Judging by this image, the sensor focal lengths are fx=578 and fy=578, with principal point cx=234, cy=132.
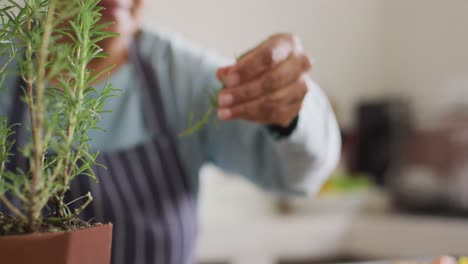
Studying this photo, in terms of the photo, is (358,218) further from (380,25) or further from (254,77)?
(254,77)

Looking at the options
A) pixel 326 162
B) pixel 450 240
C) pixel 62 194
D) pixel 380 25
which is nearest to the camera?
pixel 62 194

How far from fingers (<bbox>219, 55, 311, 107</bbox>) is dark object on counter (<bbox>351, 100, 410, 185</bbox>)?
7.10ft

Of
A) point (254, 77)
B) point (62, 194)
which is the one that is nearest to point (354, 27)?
point (254, 77)

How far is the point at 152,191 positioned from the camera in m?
1.00

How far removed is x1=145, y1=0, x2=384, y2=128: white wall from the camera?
2.76 metres

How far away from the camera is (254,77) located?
67 cm

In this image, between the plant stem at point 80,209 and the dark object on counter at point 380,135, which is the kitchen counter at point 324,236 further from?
the plant stem at point 80,209

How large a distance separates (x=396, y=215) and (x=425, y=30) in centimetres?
109

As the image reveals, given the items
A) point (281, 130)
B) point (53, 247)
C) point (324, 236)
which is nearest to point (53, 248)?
point (53, 247)

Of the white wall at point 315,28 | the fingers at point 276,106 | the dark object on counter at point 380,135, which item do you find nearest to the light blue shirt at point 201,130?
the fingers at point 276,106

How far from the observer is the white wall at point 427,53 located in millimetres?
2844

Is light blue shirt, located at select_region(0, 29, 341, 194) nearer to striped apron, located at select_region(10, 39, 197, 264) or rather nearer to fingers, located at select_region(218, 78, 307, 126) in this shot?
striped apron, located at select_region(10, 39, 197, 264)

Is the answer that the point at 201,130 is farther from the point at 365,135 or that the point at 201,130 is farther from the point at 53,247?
the point at 365,135

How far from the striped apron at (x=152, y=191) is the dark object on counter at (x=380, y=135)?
1.91 metres
